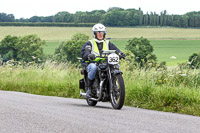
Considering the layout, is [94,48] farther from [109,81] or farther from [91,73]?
[109,81]

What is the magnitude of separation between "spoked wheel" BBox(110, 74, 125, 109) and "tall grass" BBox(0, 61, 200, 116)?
1026mm

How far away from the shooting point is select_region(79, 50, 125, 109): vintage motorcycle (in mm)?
8977

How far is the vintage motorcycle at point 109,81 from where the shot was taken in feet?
29.5

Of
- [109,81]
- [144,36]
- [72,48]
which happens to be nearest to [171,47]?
[144,36]

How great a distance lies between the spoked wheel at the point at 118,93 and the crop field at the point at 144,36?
68458 mm

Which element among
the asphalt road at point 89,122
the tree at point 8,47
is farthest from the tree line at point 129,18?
the asphalt road at point 89,122

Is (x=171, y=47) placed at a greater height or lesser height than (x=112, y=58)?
lesser

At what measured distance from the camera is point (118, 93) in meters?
8.99

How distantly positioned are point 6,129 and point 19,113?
1.82 metres

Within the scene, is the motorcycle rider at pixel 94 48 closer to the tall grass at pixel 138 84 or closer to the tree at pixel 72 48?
the tall grass at pixel 138 84

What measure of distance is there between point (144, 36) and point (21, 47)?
27984 mm

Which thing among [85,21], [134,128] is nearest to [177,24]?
[85,21]

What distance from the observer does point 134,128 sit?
6207mm

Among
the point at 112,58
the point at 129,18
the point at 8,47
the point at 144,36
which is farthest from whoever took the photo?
the point at 129,18
